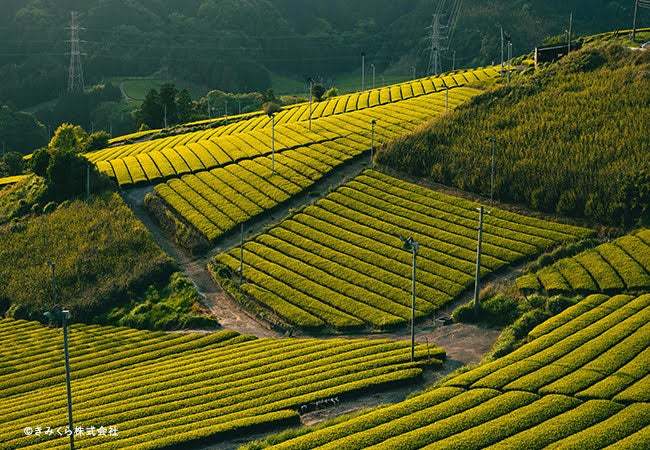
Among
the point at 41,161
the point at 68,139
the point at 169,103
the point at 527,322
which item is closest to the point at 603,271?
the point at 527,322

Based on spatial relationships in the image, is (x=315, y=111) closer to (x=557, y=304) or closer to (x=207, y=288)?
(x=207, y=288)

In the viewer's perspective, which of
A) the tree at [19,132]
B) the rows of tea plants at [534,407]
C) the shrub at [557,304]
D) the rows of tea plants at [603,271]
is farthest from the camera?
the tree at [19,132]

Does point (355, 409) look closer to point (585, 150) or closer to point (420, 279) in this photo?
point (420, 279)

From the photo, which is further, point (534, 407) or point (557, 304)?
point (557, 304)

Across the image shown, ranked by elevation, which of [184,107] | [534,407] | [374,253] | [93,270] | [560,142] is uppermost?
[184,107]

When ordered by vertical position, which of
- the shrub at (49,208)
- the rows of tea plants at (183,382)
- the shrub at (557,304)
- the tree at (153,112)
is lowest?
the rows of tea plants at (183,382)

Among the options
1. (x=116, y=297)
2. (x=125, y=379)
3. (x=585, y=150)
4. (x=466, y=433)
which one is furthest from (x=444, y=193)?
(x=466, y=433)

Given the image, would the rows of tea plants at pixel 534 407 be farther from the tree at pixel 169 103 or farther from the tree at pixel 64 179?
the tree at pixel 169 103

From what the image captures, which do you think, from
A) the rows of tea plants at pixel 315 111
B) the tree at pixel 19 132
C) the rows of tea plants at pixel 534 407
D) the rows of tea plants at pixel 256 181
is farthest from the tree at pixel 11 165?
the rows of tea plants at pixel 534 407
